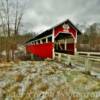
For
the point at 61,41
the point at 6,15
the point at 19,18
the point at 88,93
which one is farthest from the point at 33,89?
the point at 19,18

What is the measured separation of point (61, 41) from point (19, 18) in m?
12.4

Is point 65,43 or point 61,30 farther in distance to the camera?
point 65,43

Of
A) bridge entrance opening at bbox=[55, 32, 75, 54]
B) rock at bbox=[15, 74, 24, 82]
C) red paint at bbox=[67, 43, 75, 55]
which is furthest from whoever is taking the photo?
bridge entrance opening at bbox=[55, 32, 75, 54]

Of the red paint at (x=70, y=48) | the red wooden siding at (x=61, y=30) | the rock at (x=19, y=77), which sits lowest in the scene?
the rock at (x=19, y=77)

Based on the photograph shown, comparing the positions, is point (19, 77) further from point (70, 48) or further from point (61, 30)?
point (70, 48)

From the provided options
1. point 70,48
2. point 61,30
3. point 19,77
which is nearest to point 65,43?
point 70,48

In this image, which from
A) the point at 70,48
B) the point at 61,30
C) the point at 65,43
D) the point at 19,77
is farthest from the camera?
the point at 65,43

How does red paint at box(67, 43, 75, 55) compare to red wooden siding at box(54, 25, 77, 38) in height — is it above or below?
below

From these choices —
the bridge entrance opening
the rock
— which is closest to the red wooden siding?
the bridge entrance opening

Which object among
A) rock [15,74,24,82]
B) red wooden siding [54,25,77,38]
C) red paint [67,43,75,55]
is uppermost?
red wooden siding [54,25,77,38]

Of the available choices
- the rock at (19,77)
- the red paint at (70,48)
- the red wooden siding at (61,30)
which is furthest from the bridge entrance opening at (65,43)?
the rock at (19,77)

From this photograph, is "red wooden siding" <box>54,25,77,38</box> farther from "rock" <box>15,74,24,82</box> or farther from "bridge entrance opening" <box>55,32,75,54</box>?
"rock" <box>15,74,24,82</box>

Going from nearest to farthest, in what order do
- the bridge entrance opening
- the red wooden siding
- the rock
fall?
the rock
the red wooden siding
the bridge entrance opening

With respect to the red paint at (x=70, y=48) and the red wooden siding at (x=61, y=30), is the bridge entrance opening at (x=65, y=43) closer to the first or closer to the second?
the red paint at (x=70, y=48)
